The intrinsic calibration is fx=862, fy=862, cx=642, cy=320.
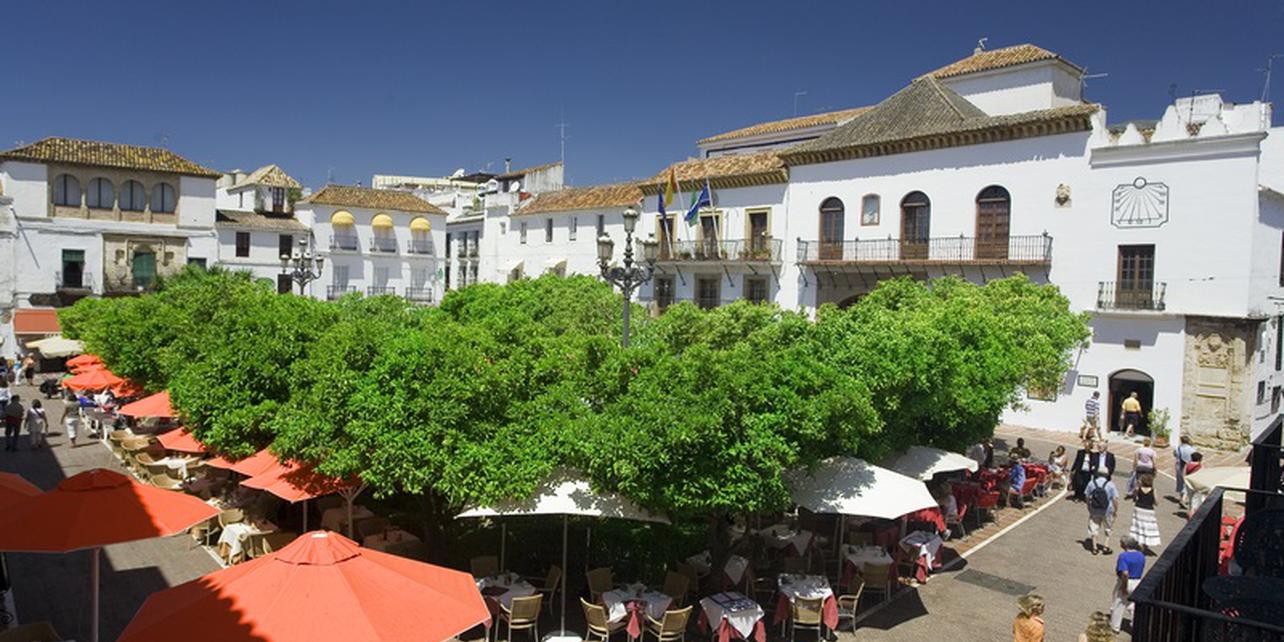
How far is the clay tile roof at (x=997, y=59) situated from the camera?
32.4 metres

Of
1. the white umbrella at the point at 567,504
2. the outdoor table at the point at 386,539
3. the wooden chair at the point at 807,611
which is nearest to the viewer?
the white umbrella at the point at 567,504

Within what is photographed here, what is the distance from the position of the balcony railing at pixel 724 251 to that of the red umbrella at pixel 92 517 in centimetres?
2876

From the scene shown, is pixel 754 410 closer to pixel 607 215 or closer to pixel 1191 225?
pixel 1191 225

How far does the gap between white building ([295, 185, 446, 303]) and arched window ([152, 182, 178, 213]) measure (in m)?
6.93

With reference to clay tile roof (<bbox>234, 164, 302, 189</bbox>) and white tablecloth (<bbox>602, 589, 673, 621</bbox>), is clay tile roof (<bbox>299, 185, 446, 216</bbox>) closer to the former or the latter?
clay tile roof (<bbox>234, 164, 302, 189</bbox>)

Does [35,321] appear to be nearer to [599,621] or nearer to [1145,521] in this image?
[599,621]

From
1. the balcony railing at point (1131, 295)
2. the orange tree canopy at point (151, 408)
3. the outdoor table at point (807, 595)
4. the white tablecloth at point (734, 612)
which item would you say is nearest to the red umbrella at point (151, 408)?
the orange tree canopy at point (151, 408)

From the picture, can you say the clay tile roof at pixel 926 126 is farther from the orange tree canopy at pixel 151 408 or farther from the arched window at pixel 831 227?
the orange tree canopy at pixel 151 408

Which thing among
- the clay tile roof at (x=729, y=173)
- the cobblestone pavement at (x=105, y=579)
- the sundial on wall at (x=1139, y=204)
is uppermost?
the clay tile roof at (x=729, y=173)

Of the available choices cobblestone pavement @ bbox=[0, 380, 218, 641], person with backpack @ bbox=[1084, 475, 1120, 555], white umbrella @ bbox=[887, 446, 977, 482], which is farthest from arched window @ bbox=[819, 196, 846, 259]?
cobblestone pavement @ bbox=[0, 380, 218, 641]

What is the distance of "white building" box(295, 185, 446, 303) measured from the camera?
4756cm

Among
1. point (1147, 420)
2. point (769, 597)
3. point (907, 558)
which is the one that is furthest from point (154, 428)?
point (1147, 420)

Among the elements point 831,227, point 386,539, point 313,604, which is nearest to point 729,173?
point 831,227

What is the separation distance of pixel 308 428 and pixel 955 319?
36.2ft
